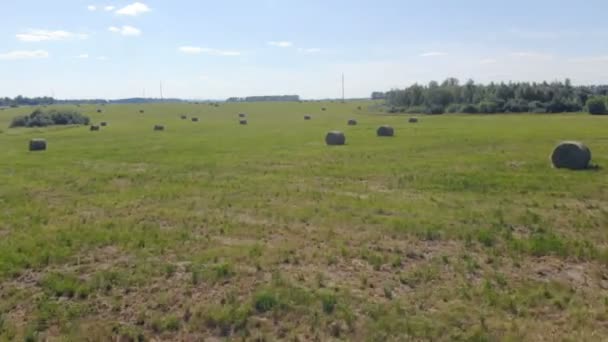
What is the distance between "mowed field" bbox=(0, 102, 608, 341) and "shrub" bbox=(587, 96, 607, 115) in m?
54.6

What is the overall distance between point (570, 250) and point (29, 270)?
986 cm

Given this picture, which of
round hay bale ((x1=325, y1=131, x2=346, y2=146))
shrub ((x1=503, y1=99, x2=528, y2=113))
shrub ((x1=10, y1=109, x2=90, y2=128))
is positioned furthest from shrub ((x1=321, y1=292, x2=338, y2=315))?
shrub ((x1=503, y1=99, x2=528, y2=113))

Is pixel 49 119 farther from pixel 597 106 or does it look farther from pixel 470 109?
pixel 597 106

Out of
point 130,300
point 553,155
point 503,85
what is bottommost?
point 130,300

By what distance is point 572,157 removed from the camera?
18781 mm

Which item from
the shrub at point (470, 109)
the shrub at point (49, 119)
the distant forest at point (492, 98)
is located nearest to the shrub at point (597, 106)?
the distant forest at point (492, 98)

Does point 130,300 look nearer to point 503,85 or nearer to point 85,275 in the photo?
point 85,275

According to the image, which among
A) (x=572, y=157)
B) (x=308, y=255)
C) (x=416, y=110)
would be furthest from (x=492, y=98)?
(x=308, y=255)

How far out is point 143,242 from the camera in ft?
34.1

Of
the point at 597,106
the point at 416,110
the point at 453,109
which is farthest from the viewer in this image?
the point at 416,110

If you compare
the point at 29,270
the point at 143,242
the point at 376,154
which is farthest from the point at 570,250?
the point at 376,154

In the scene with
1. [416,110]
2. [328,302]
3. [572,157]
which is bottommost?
[328,302]

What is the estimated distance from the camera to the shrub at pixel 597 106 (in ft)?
215

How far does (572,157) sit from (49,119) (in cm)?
5897
